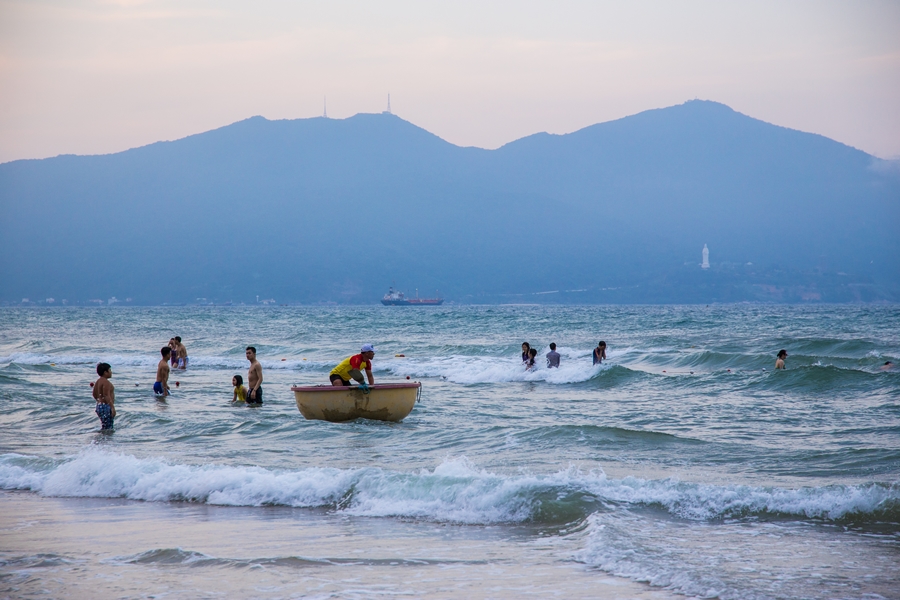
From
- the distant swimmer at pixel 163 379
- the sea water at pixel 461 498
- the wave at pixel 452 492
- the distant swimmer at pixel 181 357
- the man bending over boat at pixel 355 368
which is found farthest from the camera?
the distant swimmer at pixel 181 357

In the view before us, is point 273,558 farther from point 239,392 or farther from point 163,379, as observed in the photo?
point 163,379

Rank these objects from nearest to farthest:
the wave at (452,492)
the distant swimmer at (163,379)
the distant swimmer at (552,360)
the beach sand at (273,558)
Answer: the beach sand at (273,558) < the wave at (452,492) < the distant swimmer at (163,379) < the distant swimmer at (552,360)

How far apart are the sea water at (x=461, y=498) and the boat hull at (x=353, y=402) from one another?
10.3 inches

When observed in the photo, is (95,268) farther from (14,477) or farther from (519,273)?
(14,477)

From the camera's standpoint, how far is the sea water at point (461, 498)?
627cm

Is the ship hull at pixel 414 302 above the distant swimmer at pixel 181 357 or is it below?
below

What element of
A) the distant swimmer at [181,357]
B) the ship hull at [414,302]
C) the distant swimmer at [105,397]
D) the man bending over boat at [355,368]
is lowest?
the ship hull at [414,302]

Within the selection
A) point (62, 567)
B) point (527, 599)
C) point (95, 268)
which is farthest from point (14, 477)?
point (95, 268)

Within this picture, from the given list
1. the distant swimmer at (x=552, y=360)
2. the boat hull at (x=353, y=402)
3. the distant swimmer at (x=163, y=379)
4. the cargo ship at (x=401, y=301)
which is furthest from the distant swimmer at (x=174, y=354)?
the cargo ship at (x=401, y=301)

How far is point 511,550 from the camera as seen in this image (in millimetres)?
7141

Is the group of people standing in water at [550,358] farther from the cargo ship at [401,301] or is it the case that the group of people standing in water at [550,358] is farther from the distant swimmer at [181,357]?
the cargo ship at [401,301]

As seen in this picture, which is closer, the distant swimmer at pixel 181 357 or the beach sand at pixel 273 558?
the beach sand at pixel 273 558

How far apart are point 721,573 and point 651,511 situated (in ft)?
6.77

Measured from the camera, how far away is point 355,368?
14.2 m
